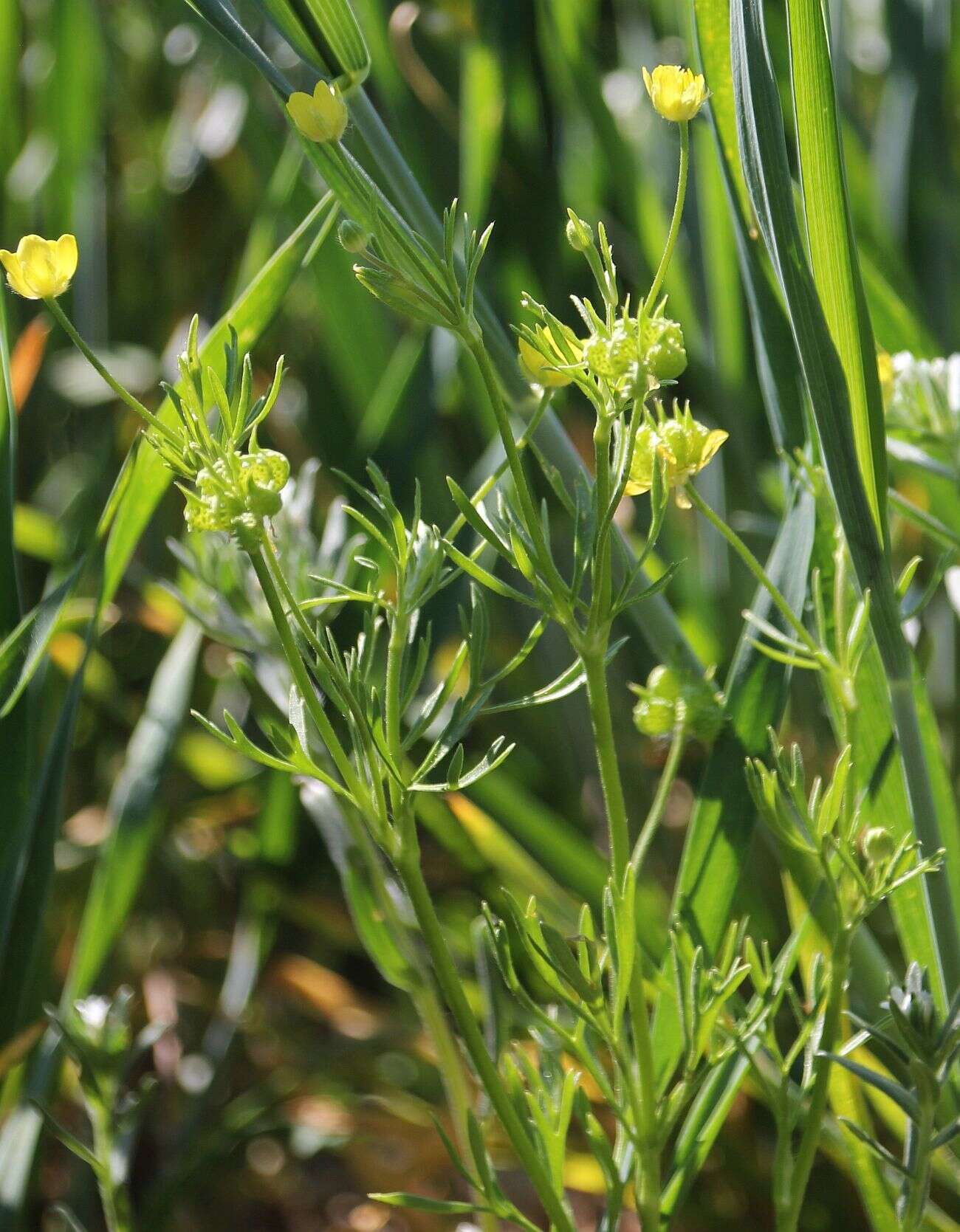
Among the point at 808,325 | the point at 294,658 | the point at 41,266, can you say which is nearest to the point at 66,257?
the point at 41,266

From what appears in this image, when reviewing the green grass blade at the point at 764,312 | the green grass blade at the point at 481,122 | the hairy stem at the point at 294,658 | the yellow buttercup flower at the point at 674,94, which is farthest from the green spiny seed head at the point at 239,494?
the green grass blade at the point at 481,122

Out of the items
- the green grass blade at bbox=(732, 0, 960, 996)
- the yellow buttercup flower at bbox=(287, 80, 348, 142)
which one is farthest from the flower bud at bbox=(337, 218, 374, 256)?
the green grass blade at bbox=(732, 0, 960, 996)

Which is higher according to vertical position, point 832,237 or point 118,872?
point 832,237

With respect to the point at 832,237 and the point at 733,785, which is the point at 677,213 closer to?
the point at 832,237

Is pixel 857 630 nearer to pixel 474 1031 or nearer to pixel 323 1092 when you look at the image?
pixel 474 1031

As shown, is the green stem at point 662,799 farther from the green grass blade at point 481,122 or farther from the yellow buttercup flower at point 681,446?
the green grass blade at point 481,122
